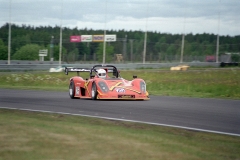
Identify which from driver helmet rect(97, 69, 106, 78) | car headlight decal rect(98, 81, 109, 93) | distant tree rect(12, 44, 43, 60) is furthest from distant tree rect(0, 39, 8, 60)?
car headlight decal rect(98, 81, 109, 93)

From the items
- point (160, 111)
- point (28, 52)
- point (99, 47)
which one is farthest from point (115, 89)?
point (99, 47)

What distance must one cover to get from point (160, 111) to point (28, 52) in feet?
190

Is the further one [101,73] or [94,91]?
[101,73]

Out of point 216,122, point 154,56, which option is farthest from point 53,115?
point 154,56

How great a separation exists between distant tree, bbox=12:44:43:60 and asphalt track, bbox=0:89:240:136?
2051 inches

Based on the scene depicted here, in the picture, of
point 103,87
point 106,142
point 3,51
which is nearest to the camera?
point 106,142

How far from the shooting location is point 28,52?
71688mm

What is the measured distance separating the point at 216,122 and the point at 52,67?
42557 millimetres

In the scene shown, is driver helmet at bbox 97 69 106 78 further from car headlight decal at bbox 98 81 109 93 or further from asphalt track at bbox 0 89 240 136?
asphalt track at bbox 0 89 240 136

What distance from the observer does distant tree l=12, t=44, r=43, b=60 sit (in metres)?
70.5

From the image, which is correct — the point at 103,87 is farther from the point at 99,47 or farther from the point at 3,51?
the point at 99,47

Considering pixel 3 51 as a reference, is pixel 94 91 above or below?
below

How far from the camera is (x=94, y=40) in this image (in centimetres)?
8019

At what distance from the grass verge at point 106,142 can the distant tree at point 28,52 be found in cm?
5910
